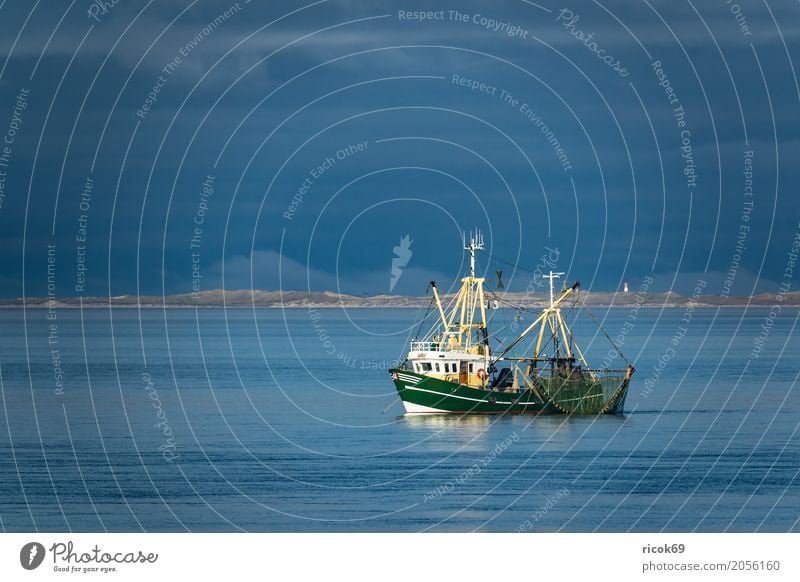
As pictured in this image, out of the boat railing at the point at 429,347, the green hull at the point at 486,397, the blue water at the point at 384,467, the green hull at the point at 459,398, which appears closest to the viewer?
the blue water at the point at 384,467

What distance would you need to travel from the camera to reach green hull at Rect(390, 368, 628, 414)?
118 meters

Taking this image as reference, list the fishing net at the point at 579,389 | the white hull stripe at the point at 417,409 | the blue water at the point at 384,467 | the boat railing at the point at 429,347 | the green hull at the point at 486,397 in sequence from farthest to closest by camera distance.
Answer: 1. the white hull stripe at the point at 417,409
2. the boat railing at the point at 429,347
3. the fishing net at the point at 579,389
4. the green hull at the point at 486,397
5. the blue water at the point at 384,467

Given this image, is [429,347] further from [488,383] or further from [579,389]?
[579,389]

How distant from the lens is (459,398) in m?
118

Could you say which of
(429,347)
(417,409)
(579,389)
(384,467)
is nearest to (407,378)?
(429,347)

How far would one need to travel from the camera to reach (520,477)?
9362cm

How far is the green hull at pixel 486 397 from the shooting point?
117812 millimetres

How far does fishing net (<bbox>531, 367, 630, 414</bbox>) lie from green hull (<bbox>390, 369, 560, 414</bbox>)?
955mm

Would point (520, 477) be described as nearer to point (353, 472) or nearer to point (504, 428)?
point (353, 472)

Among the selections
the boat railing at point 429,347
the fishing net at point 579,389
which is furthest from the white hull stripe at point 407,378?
the fishing net at point 579,389

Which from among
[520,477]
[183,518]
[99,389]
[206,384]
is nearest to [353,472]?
[520,477]

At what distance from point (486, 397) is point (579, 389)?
24.0 ft

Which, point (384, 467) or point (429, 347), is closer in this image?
point (384, 467)

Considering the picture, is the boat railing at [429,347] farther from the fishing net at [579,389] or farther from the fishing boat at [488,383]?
the fishing net at [579,389]
